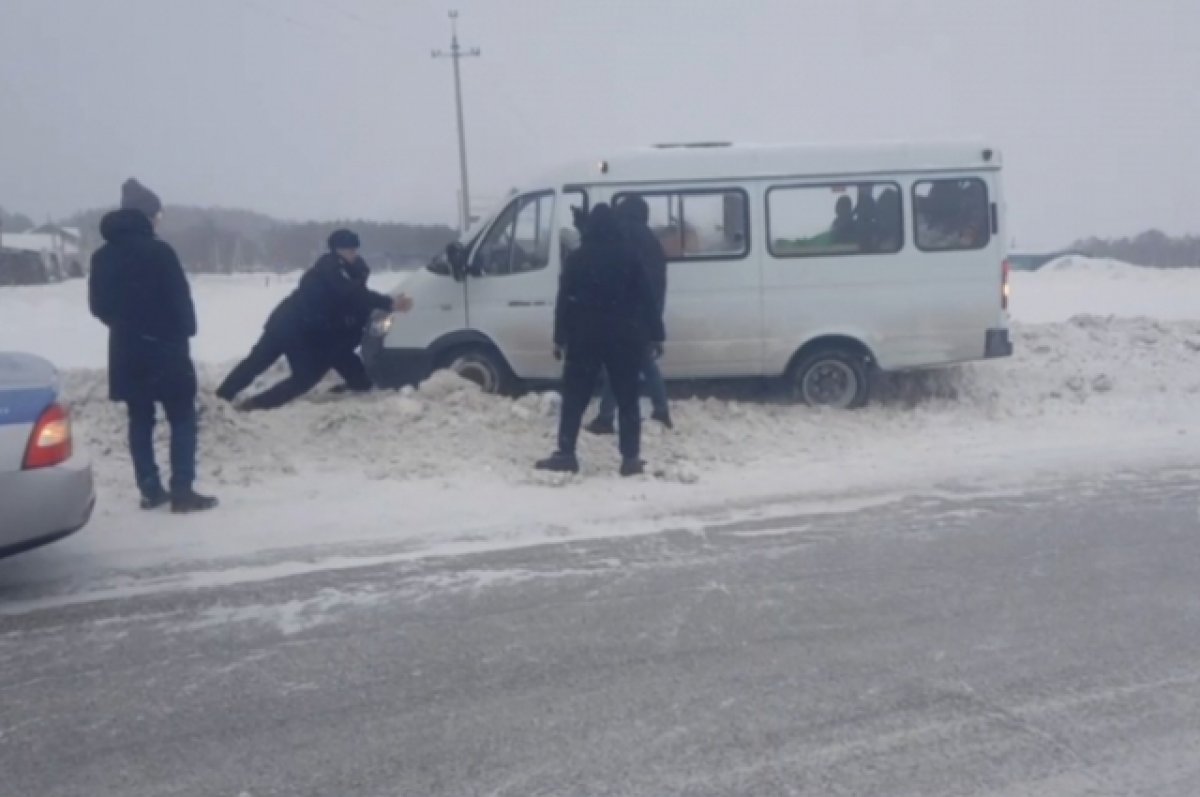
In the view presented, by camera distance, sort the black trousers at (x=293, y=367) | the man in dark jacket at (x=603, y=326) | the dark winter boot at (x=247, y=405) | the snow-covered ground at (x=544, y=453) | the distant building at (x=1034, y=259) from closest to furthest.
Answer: the snow-covered ground at (x=544, y=453)
the man in dark jacket at (x=603, y=326)
the dark winter boot at (x=247, y=405)
the black trousers at (x=293, y=367)
the distant building at (x=1034, y=259)

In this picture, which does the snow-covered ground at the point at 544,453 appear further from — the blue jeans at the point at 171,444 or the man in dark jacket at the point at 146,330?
the man in dark jacket at the point at 146,330

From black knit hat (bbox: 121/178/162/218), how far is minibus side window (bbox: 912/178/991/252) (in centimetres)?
683

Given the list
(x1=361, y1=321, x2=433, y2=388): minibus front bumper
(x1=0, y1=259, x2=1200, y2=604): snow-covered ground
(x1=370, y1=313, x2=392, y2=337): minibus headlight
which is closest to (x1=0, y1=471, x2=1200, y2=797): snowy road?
(x1=0, y1=259, x2=1200, y2=604): snow-covered ground

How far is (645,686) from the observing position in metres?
5.43

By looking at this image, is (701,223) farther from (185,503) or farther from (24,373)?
(24,373)

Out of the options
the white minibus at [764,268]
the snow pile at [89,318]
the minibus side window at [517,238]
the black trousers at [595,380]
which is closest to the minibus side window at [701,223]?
the white minibus at [764,268]

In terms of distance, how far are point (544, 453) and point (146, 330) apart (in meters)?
3.12

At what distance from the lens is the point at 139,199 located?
8250 mm

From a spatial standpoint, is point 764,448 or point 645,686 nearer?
point 645,686

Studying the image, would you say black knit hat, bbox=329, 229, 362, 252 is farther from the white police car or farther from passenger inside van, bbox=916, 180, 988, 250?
passenger inside van, bbox=916, 180, 988, 250

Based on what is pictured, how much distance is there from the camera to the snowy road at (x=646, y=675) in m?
4.64

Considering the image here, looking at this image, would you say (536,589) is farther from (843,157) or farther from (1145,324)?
(1145,324)

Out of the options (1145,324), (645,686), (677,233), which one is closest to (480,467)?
(677,233)

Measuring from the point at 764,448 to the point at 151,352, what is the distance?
15.6 ft
